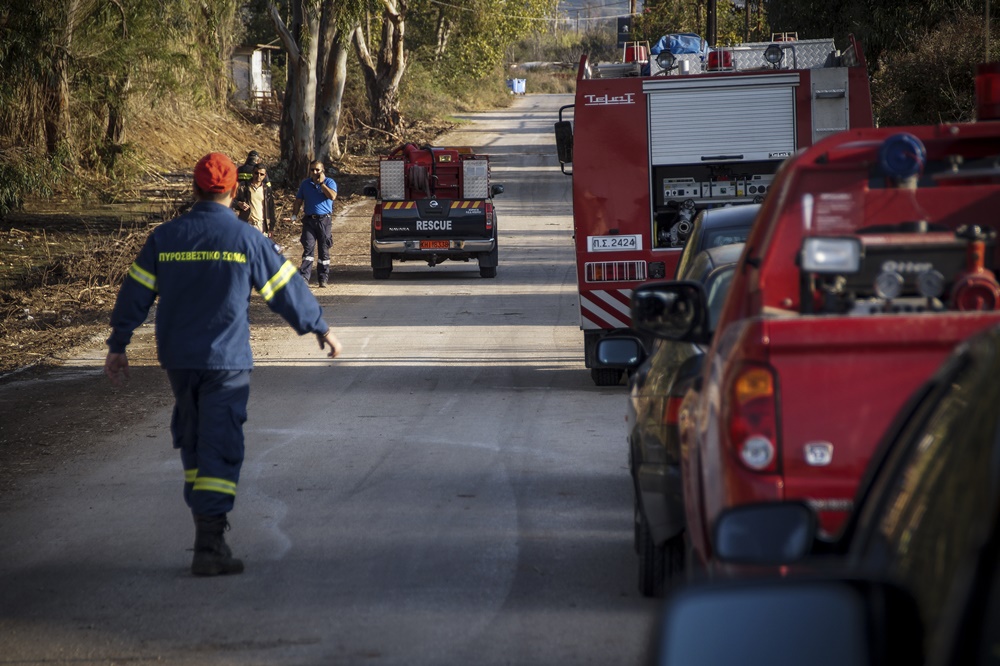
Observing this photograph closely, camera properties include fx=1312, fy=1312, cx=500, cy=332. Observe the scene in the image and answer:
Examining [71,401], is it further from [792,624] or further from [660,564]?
[792,624]

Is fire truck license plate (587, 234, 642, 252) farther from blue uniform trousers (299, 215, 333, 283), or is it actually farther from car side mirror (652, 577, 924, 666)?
car side mirror (652, 577, 924, 666)

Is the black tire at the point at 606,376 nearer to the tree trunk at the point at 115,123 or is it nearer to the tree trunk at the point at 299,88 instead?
the tree trunk at the point at 115,123

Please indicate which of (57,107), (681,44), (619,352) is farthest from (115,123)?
(619,352)

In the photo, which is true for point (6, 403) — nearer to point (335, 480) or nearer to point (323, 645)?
point (335, 480)

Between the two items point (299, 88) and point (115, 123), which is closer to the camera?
point (115, 123)

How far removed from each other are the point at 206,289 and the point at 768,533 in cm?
435

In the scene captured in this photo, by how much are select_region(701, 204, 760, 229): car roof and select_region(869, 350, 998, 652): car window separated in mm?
6025

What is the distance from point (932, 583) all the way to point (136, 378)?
11287mm

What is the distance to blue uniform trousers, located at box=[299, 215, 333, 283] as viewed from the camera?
19.1 metres

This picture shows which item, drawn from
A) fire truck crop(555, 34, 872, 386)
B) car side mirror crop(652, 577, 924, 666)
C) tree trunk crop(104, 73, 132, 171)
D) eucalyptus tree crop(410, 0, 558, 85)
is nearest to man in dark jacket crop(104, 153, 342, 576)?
car side mirror crop(652, 577, 924, 666)

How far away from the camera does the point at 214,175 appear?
6508 mm

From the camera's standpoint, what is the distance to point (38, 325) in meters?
15.8

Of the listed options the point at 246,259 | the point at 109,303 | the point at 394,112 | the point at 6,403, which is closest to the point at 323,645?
the point at 246,259

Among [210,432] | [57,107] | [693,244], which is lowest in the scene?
[210,432]
